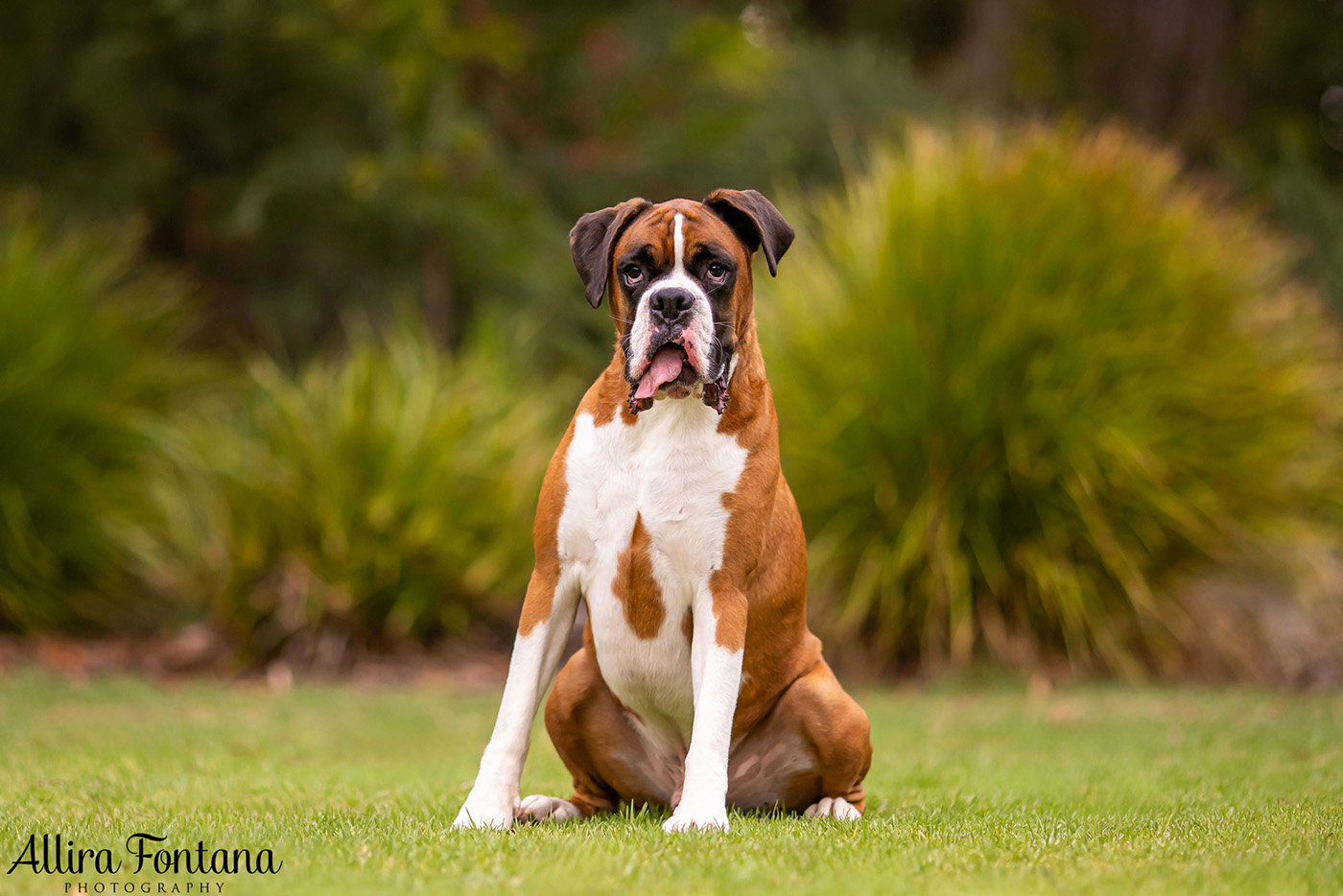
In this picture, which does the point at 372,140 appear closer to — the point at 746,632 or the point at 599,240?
the point at 599,240

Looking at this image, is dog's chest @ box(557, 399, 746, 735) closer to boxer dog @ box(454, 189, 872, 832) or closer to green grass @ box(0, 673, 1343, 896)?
boxer dog @ box(454, 189, 872, 832)

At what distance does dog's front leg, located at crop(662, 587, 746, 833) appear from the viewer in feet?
11.6

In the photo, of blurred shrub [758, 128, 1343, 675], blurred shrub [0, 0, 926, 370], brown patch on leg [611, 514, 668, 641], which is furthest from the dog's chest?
blurred shrub [0, 0, 926, 370]

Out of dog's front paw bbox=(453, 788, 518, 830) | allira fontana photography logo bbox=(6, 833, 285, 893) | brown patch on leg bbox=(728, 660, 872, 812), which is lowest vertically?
allira fontana photography logo bbox=(6, 833, 285, 893)

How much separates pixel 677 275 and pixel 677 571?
2.85 feet

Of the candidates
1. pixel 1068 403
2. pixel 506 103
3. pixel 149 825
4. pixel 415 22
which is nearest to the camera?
pixel 149 825

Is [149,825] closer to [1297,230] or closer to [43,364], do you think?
[43,364]

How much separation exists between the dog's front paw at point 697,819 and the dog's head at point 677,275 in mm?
1153

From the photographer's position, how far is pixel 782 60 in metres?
13.8

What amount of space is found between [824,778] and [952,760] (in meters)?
1.84

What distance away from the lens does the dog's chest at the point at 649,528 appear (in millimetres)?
3711

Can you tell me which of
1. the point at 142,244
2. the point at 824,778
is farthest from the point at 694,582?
the point at 142,244

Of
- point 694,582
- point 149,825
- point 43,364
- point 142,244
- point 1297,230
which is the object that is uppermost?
point 1297,230

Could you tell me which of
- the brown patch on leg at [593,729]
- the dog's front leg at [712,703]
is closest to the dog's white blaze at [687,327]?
the dog's front leg at [712,703]
